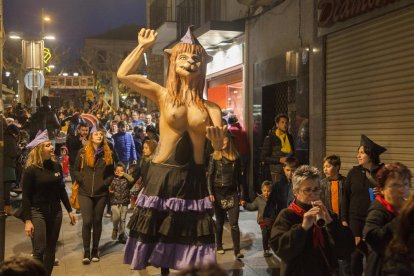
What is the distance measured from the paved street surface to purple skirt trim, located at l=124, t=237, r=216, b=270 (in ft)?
6.14

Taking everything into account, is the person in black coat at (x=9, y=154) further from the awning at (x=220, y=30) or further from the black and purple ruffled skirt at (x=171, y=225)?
the black and purple ruffled skirt at (x=171, y=225)

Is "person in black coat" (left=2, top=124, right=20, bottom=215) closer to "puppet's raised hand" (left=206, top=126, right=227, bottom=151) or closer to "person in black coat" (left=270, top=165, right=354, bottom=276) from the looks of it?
"puppet's raised hand" (left=206, top=126, right=227, bottom=151)

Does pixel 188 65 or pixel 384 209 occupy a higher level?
pixel 188 65

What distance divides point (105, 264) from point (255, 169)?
582cm

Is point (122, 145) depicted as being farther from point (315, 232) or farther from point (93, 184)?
point (315, 232)

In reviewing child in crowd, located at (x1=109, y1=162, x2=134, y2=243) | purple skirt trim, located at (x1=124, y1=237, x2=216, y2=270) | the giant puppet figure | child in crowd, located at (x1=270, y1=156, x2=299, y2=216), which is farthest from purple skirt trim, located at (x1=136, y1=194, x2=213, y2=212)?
child in crowd, located at (x1=109, y1=162, x2=134, y2=243)

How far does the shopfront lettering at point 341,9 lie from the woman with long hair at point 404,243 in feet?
17.1

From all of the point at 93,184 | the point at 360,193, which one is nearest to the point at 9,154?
the point at 93,184

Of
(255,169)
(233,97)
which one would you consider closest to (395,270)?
(255,169)

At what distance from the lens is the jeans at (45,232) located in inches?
229

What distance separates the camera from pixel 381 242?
3738 millimetres

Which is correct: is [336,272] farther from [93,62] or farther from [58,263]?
[93,62]

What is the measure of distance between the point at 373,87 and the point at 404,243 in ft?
18.1

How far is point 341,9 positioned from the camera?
28.6 feet
